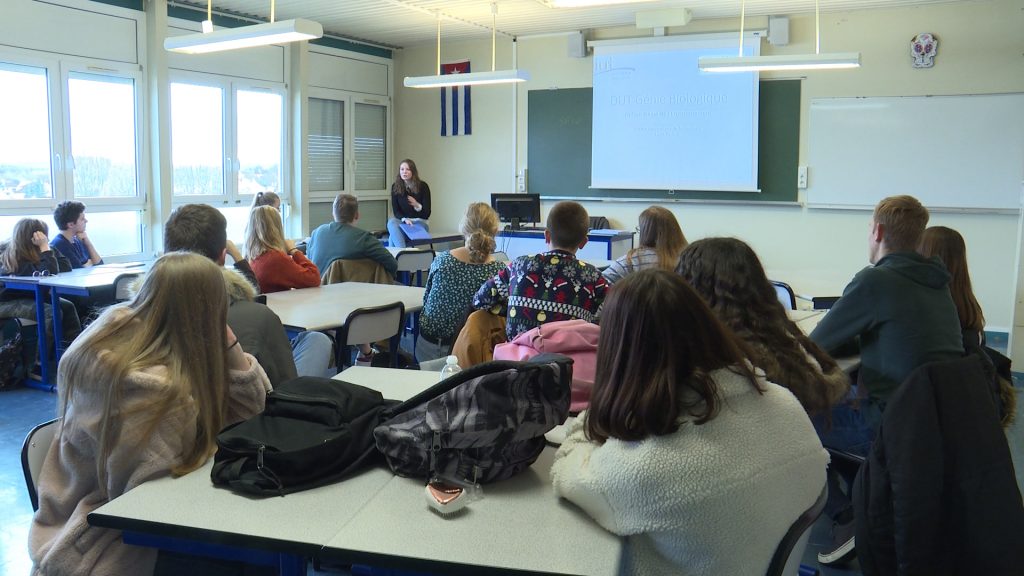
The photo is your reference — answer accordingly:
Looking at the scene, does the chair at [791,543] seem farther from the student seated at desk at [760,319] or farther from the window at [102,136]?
the window at [102,136]

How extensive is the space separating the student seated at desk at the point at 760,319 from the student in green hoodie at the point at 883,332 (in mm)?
476

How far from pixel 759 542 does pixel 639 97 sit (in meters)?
7.44

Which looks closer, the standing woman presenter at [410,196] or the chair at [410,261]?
the chair at [410,261]

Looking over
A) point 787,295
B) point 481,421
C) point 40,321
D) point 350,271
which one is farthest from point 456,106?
point 481,421

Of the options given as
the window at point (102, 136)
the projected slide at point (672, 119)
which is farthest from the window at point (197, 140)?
the projected slide at point (672, 119)

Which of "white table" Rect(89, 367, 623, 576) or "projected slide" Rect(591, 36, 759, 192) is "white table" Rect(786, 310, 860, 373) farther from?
"projected slide" Rect(591, 36, 759, 192)

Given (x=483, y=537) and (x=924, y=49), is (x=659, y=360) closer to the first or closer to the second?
(x=483, y=537)

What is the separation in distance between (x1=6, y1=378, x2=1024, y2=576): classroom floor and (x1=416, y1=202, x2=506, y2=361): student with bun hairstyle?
1585 mm

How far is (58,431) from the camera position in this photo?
1.88 m

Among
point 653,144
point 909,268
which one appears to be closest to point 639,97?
point 653,144

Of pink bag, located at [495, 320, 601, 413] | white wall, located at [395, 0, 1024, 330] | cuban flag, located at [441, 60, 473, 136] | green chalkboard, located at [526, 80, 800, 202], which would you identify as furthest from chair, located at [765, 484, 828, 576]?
cuban flag, located at [441, 60, 473, 136]

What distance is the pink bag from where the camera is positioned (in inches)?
91.7

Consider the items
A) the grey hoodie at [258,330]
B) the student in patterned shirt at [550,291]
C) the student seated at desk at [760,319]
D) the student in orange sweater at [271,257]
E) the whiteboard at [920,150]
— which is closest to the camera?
the student seated at desk at [760,319]

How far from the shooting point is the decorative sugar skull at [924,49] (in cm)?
727
